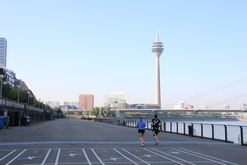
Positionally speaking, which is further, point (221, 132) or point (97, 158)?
point (221, 132)

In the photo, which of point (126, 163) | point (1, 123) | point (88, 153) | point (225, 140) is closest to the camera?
point (126, 163)

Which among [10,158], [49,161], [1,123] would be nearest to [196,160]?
[49,161]

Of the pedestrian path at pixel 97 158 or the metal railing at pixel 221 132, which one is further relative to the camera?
the metal railing at pixel 221 132

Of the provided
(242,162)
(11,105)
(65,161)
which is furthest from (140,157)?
(11,105)

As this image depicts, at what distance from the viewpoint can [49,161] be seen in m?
11.6

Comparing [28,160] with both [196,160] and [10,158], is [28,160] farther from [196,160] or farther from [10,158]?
[196,160]

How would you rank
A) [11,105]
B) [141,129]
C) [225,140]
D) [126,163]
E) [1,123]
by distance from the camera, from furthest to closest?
[11,105]
[1,123]
[225,140]
[141,129]
[126,163]

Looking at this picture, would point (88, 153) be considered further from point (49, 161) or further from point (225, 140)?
point (225, 140)

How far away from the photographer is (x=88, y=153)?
14.0 m

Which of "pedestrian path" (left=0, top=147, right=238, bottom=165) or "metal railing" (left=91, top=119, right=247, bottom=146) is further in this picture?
"metal railing" (left=91, top=119, right=247, bottom=146)

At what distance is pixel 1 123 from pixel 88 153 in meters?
24.3

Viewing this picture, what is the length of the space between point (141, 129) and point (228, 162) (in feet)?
20.8

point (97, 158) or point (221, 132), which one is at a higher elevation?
point (221, 132)

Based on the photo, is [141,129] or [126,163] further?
[141,129]
